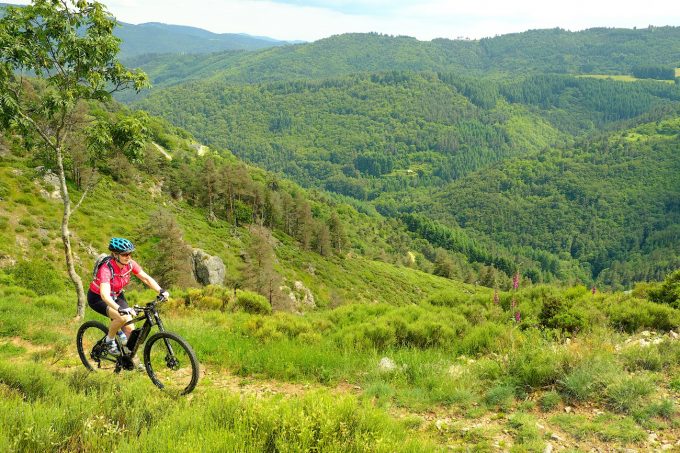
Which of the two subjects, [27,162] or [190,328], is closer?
[190,328]

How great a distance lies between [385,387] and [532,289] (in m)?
10.5

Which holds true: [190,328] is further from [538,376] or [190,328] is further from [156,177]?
[156,177]

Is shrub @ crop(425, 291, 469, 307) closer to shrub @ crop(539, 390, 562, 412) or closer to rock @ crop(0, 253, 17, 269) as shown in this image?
shrub @ crop(539, 390, 562, 412)

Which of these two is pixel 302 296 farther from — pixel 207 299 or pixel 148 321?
pixel 148 321

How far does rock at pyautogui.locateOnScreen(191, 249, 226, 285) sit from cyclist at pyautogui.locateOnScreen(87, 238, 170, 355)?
137 feet

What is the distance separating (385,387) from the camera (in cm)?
776

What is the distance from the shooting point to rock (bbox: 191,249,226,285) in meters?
48.8

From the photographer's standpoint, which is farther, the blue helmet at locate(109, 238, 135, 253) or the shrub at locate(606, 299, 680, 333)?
the shrub at locate(606, 299, 680, 333)

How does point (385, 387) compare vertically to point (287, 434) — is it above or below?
below

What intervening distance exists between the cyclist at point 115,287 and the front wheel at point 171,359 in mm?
660

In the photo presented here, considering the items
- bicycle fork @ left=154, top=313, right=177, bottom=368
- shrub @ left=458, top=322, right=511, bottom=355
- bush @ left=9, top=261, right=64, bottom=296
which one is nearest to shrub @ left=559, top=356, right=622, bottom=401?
shrub @ left=458, top=322, right=511, bottom=355

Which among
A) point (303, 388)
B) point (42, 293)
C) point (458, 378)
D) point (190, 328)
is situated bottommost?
point (42, 293)

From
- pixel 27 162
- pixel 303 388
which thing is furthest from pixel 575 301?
pixel 27 162

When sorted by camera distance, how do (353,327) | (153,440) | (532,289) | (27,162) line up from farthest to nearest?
1. (27,162)
2. (532,289)
3. (353,327)
4. (153,440)
